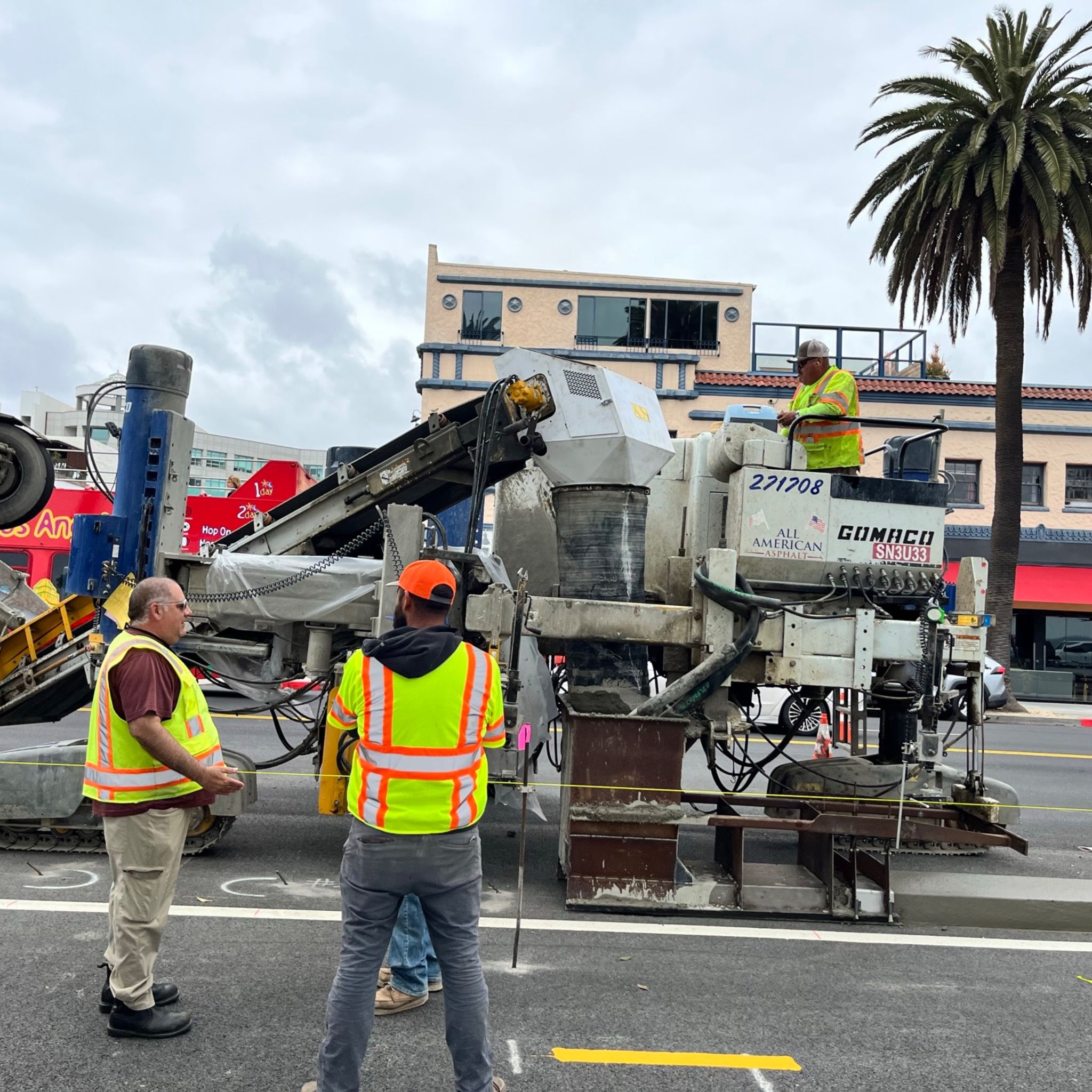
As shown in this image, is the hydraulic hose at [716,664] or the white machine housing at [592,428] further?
Answer: the white machine housing at [592,428]

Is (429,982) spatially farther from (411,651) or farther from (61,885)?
(61,885)

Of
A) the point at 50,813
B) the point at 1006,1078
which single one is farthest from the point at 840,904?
the point at 50,813

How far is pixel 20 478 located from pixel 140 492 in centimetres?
103

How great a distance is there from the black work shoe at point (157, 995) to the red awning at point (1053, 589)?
915 inches

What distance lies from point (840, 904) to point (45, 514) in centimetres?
1735

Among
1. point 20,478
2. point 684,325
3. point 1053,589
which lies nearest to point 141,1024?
point 20,478

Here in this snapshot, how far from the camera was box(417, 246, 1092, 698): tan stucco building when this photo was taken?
24594 millimetres

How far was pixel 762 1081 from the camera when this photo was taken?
11.8 ft

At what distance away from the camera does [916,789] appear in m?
6.52

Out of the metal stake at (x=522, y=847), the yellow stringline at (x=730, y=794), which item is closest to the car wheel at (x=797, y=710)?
the yellow stringline at (x=730, y=794)

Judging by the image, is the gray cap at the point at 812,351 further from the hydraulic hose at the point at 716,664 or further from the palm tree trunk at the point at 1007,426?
the palm tree trunk at the point at 1007,426

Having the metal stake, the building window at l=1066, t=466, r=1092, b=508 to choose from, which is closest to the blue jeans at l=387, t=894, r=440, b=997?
the metal stake

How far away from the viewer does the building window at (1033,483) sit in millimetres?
25875

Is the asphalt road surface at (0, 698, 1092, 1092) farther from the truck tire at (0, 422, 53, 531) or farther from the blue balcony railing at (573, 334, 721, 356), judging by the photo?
the blue balcony railing at (573, 334, 721, 356)
